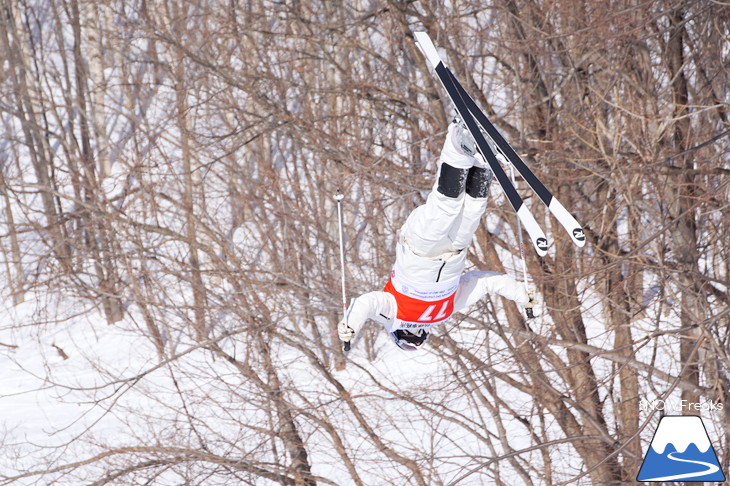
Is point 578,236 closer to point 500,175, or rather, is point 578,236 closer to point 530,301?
point 500,175

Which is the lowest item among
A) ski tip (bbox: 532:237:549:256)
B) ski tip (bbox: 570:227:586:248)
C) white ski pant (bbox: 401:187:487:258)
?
ski tip (bbox: 532:237:549:256)

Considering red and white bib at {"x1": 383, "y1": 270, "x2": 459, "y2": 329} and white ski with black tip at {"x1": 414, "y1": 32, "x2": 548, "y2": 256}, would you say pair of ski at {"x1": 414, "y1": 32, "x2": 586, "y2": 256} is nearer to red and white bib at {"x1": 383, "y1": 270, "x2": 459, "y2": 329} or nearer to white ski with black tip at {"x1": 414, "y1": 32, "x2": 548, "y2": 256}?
white ski with black tip at {"x1": 414, "y1": 32, "x2": 548, "y2": 256}

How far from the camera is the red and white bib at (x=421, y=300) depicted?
12.2ft

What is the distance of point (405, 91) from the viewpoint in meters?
10.2

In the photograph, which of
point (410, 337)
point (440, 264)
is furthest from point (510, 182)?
point (410, 337)

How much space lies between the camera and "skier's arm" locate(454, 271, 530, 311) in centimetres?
388

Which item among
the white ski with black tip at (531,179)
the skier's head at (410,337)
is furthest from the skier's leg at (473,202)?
the skier's head at (410,337)

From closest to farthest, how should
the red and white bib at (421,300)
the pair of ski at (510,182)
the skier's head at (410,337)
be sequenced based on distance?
the pair of ski at (510,182)
the red and white bib at (421,300)
the skier's head at (410,337)

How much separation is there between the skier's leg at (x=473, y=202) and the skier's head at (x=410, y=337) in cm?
86

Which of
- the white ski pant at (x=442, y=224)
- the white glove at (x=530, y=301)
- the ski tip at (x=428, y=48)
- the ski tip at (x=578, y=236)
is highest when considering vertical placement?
the ski tip at (x=428, y=48)

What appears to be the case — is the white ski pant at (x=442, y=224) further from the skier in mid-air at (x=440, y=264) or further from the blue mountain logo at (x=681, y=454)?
the blue mountain logo at (x=681, y=454)

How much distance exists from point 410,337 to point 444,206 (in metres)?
1.15

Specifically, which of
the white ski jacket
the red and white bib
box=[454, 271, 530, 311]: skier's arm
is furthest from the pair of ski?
box=[454, 271, 530, 311]: skier's arm

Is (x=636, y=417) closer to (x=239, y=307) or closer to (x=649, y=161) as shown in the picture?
(x=649, y=161)
